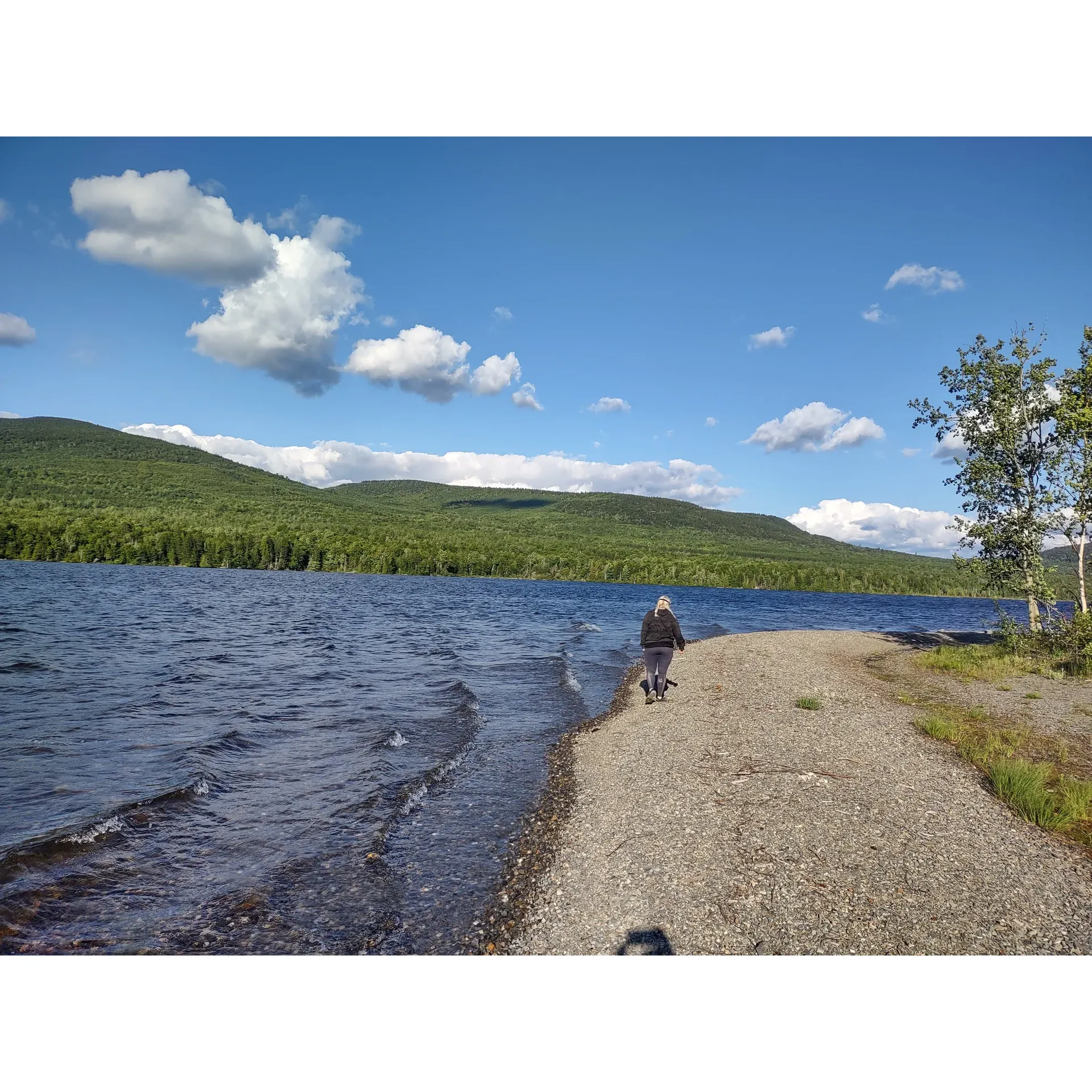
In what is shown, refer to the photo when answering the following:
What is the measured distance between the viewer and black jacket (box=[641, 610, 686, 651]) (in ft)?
59.0

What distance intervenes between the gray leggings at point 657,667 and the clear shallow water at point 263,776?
2.24m

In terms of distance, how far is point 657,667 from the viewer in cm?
1916

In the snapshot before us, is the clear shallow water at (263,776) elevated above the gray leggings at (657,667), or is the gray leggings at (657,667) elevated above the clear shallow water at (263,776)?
the gray leggings at (657,667)

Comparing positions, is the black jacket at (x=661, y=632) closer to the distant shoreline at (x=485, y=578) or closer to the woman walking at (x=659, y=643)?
the woman walking at (x=659, y=643)

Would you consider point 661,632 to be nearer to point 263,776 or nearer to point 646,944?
point 263,776

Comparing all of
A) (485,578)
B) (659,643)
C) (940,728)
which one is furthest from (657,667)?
(485,578)

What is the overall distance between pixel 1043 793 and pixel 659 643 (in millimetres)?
9728

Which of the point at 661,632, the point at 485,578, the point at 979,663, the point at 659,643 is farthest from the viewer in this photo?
the point at 485,578

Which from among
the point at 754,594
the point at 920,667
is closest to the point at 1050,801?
the point at 920,667

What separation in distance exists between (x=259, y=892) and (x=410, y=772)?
16.7 ft

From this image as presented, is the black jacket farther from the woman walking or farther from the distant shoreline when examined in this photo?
the distant shoreline

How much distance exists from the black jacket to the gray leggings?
0.78 ft

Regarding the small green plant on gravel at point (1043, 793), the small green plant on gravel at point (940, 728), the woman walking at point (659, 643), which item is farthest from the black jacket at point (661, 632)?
the small green plant on gravel at point (1043, 793)

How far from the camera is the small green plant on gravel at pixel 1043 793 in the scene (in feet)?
30.9
